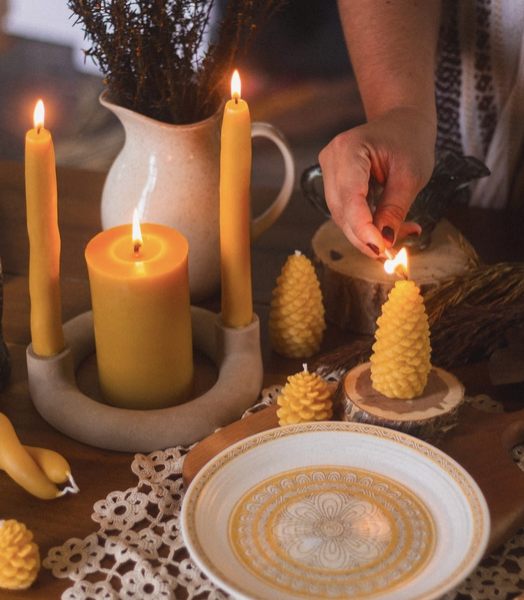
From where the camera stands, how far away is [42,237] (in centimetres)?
71

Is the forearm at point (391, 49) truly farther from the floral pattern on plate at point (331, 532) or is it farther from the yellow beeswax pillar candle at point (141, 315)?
the floral pattern on plate at point (331, 532)

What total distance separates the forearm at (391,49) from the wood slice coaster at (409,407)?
0.44 meters

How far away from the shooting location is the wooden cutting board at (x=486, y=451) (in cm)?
62

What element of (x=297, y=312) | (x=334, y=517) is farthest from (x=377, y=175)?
(x=334, y=517)

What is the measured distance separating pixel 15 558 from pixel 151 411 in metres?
0.20

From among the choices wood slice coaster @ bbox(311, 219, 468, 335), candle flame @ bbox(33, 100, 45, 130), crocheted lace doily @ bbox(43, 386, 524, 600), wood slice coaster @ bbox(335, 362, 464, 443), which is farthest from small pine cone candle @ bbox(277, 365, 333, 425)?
candle flame @ bbox(33, 100, 45, 130)

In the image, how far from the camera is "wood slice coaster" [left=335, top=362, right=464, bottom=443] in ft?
2.17

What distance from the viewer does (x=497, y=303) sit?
0.86 metres

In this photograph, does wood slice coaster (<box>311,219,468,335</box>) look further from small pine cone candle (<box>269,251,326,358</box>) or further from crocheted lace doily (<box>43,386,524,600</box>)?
crocheted lace doily (<box>43,386,524,600</box>)

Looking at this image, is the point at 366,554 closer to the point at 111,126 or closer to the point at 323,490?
the point at 323,490

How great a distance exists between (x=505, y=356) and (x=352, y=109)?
109 centimetres

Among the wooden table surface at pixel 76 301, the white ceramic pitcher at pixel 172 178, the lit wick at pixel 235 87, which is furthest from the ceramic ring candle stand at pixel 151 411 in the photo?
the lit wick at pixel 235 87

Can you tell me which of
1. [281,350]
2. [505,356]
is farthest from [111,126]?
[505,356]

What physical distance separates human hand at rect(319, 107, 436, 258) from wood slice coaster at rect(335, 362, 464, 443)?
0.17 meters
